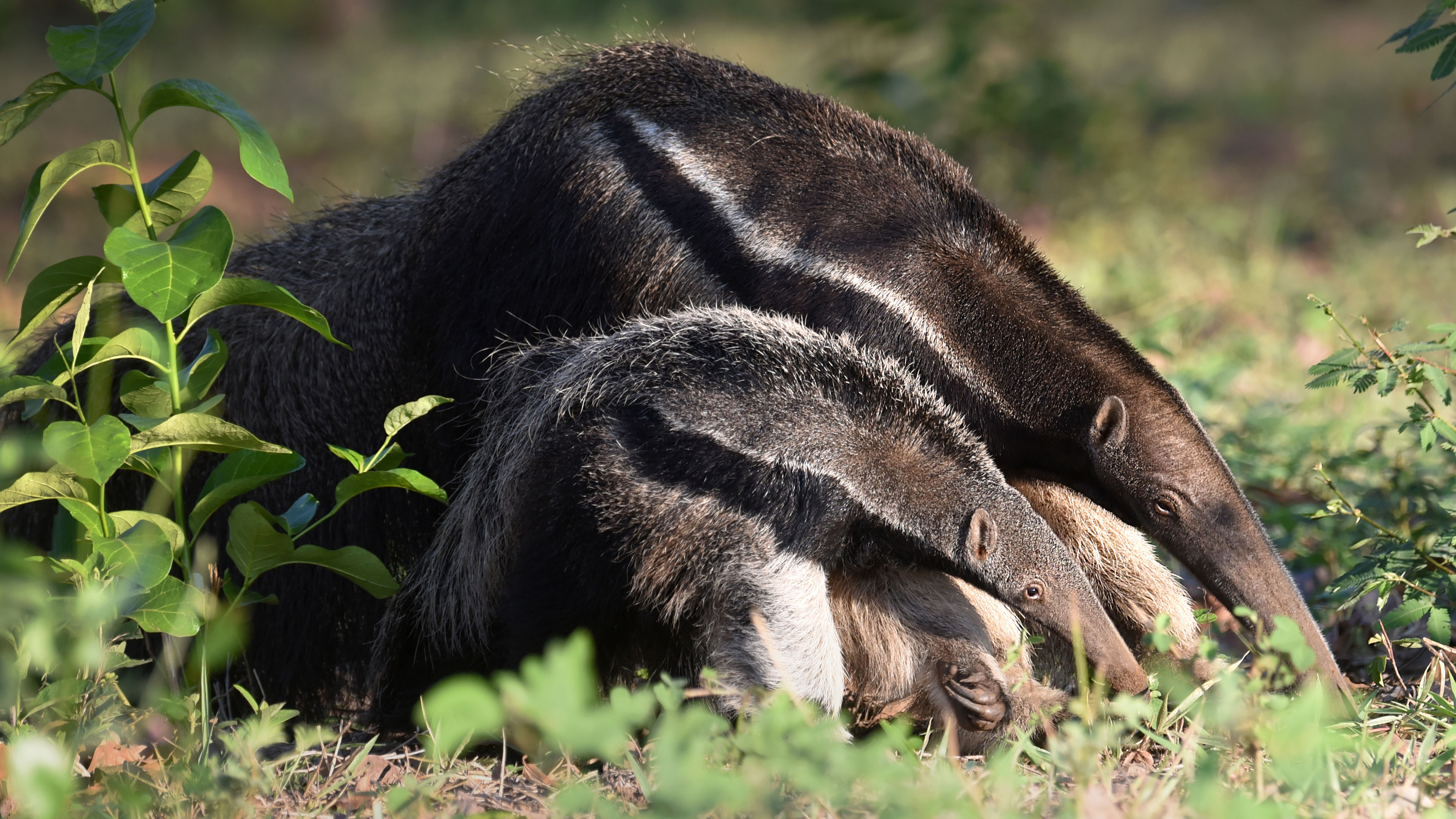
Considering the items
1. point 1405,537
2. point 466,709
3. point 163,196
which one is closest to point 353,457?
point 163,196

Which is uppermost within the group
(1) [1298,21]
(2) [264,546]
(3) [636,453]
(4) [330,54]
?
(1) [1298,21]

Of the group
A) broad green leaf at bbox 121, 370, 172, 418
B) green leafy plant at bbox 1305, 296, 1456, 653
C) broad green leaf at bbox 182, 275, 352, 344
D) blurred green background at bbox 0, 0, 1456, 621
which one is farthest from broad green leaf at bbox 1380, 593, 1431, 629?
broad green leaf at bbox 121, 370, 172, 418

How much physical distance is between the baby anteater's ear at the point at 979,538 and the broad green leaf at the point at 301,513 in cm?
166

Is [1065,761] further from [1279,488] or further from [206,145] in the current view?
[206,145]

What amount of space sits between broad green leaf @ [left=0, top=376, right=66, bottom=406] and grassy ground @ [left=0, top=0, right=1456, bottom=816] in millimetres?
679

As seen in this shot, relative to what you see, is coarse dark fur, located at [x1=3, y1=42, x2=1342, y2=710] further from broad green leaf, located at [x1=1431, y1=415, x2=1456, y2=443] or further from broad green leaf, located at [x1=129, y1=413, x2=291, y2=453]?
broad green leaf, located at [x1=129, y1=413, x2=291, y2=453]

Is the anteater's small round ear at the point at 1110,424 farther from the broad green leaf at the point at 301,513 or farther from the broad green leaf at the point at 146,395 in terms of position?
the broad green leaf at the point at 146,395

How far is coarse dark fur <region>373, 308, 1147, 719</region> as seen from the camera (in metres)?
3.16

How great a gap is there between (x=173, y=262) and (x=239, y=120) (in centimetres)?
38

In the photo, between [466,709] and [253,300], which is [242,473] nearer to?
[253,300]

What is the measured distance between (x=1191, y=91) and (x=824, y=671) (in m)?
14.5

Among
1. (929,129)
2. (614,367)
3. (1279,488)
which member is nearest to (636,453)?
(614,367)

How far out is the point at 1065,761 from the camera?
228 cm

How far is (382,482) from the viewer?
10.7 feet
